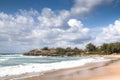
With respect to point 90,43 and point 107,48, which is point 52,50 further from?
point 107,48

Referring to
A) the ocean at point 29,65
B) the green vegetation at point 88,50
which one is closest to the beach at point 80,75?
the ocean at point 29,65

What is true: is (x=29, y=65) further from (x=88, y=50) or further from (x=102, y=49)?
(x=88, y=50)

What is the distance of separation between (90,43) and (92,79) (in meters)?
127

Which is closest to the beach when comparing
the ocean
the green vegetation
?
the ocean

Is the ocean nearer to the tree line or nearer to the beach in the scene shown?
the beach

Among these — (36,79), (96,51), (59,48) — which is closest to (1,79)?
(36,79)

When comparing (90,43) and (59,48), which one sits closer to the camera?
(90,43)

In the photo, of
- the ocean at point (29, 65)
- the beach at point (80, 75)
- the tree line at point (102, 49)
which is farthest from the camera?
the tree line at point (102, 49)

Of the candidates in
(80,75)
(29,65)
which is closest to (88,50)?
(29,65)

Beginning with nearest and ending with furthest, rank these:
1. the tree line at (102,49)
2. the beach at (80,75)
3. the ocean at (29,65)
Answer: the beach at (80,75), the ocean at (29,65), the tree line at (102,49)

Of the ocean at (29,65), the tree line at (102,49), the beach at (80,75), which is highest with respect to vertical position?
the tree line at (102,49)

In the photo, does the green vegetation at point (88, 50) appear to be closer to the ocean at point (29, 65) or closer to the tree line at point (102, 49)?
the tree line at point (102, 49)

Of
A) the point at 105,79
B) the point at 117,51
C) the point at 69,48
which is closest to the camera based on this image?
the point at 105,79

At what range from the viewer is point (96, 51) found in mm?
135375
